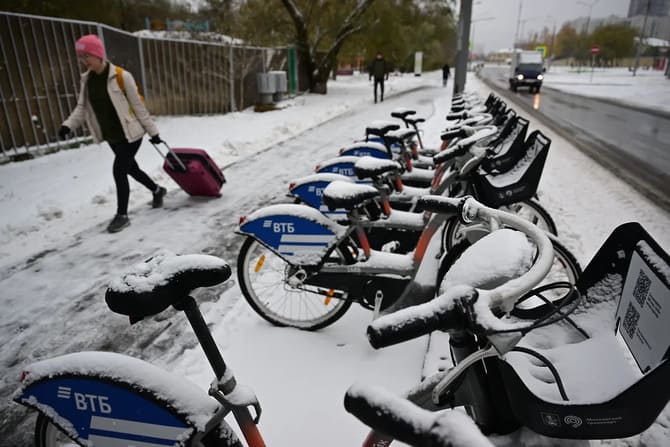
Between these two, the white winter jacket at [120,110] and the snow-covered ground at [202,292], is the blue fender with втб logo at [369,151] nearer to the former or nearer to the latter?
the snow-covered ground at [202,292]

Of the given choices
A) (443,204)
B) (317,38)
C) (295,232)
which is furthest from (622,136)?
(317,38)

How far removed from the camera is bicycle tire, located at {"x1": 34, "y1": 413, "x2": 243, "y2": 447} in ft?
4.66

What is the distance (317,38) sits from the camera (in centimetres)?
2305

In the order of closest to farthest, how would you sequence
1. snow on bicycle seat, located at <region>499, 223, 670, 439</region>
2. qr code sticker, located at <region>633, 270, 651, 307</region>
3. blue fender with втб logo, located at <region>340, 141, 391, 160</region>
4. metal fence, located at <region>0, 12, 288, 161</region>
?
snow on bicycle seat, located at <region>499, 223, 670, 439</region> < qr code sticker, located at <region>633, 270, 651, 307</region> < blue fender with втб logo, located at <region>340, 141, 391, 160</region> < metal fence, located at <region>0, 12, 288, 161</region>

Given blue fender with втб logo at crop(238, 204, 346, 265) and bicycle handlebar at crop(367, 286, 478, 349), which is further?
blue fender with втб logo at crop(238, 204, 346, 265)

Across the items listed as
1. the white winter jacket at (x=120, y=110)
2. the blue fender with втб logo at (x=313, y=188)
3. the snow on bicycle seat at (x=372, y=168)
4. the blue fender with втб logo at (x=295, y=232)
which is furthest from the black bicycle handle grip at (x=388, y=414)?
the white winter jacket at (x=120, y=110)

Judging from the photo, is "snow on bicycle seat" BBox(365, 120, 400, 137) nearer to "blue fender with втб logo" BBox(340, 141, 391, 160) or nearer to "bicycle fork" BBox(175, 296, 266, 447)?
"blue fender with втб logo" BBox(340, 141, 391, 160)

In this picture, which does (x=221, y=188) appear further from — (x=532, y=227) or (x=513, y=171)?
(x=532, y=227)

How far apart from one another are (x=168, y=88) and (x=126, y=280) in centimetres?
1349

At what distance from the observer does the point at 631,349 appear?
1775mm

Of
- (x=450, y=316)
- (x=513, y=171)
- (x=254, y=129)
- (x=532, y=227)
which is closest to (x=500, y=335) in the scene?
(x=450, y=316)

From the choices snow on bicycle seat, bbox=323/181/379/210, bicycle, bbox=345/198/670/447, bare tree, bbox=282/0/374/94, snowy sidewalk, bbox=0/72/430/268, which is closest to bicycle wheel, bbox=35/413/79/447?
bicycle, bbox=345/198/670/447

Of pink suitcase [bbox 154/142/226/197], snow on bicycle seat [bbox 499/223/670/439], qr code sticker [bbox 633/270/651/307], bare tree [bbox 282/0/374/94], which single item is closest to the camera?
snow on bicycle seat [bbox 499/223/670/439]

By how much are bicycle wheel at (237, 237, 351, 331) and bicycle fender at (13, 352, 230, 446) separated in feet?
5.50
